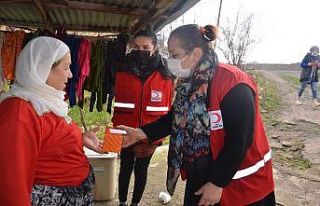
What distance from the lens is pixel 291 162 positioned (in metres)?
6.34

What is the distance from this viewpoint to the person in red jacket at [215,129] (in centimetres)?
201

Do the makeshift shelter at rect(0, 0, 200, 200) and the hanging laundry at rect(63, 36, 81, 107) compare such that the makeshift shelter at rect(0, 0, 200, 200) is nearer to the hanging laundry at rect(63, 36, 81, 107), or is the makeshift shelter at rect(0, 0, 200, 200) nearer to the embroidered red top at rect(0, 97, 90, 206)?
the hanging laundry at rect(63, 36, 81, 107)

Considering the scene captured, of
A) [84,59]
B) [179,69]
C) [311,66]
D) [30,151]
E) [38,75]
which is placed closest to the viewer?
[30,151]

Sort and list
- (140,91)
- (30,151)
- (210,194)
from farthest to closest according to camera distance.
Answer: (140,91) < (210,194) < (30,151)

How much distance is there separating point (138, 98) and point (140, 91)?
7 cm

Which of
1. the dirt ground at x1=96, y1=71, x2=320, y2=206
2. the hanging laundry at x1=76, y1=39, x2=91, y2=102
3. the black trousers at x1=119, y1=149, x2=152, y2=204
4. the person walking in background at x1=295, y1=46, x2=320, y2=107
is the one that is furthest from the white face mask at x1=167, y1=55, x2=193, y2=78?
the person walking in background at x1=295, y1=46, x2=320, y2=107

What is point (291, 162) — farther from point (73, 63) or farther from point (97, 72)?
point (73, 63)

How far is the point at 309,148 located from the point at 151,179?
3553 millimetres

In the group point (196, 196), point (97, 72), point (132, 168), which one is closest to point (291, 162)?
point (132, 168)

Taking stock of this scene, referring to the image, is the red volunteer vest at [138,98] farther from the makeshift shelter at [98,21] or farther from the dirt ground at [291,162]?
the dirt ground at [291,162]

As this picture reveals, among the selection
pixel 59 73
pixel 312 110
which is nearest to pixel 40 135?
pixel 59 73

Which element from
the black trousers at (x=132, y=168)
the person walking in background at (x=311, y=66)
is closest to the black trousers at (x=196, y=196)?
the black trousers at (x=132, y=168)

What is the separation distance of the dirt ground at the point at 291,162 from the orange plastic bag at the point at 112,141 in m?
1.72

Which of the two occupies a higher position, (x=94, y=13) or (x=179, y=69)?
(x=94, y=13)
